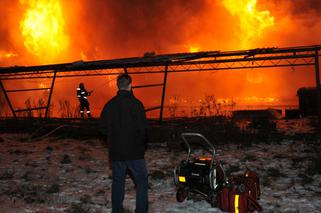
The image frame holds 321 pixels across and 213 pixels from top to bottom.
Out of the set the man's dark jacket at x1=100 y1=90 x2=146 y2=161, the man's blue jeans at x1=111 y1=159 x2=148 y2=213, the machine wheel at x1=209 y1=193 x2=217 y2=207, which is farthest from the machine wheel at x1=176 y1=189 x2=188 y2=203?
the man's dark jacket at x1=100 y1=90 x2=146 y2=161

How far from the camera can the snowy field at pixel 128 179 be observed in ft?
20.1

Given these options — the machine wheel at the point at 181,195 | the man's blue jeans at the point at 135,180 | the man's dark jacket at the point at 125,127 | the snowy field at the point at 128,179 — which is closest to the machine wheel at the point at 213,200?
Result: the snowy field at the point at 128,179

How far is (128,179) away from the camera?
7.94 metres

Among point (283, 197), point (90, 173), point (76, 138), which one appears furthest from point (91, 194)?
point (76, 138)

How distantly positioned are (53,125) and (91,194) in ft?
28.9

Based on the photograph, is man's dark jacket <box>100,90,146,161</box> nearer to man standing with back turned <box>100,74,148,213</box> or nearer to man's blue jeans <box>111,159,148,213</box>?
man standing with back turned <box>100,74,148,213</box>

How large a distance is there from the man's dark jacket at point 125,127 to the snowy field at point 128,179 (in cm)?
154

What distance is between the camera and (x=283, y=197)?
20.7 ft

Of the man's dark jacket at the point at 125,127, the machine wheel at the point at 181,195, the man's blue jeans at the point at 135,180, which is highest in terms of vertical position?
the man's dark jacket at the point at 125,127

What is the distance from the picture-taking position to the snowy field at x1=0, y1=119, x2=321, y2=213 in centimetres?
613

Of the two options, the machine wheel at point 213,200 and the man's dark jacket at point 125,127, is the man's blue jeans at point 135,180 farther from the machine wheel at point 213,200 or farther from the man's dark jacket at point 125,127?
the machine wheel at point 213,200

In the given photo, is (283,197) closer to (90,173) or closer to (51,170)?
(90,173)

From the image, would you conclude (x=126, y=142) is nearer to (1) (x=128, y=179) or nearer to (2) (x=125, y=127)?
(2) (x=125, y=127)

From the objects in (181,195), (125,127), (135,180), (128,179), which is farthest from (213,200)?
(128,179)
